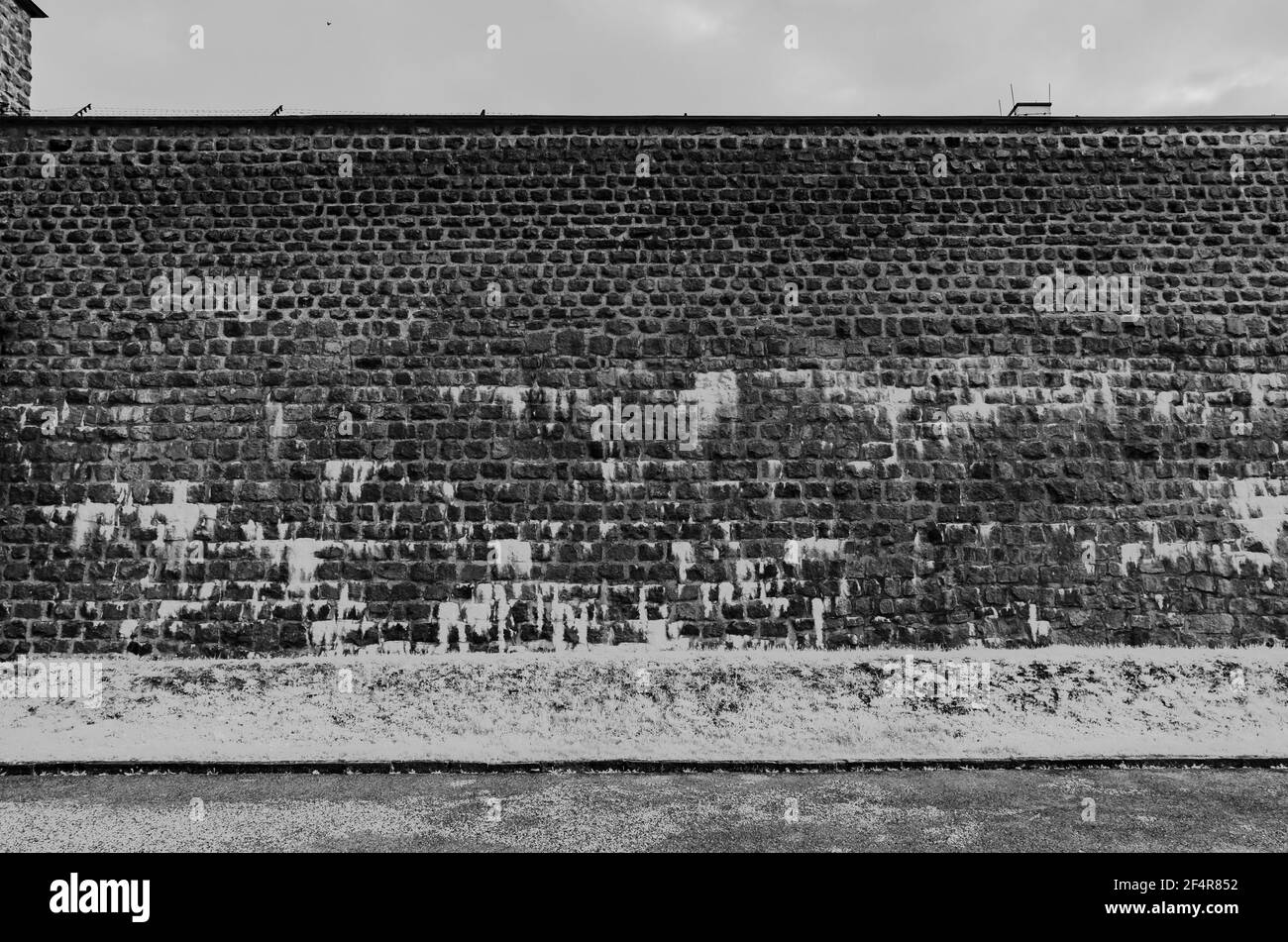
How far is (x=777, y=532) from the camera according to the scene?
28.9 feet

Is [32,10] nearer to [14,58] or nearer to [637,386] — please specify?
[14,58]

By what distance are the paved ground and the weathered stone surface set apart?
235 centimetres

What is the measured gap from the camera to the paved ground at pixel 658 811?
505cm

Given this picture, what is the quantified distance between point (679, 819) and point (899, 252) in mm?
6068

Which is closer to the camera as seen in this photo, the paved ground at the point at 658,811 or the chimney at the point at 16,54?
the paved ground at the point at 658,811

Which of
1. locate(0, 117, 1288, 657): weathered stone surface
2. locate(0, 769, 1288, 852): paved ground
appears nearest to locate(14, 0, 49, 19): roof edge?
locate(0, 117, 1288, 657): weathered stone surface

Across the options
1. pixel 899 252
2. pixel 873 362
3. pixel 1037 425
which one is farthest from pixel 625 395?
pixel 1037 425

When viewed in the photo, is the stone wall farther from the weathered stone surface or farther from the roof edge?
the weathered stone surface

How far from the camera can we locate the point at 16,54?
443 inches

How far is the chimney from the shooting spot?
11.0 metres

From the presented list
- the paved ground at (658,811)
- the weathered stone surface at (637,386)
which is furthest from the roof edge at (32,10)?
the paved ground at (658,811)

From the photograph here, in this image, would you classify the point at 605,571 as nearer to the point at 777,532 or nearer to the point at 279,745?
the point at 777,532

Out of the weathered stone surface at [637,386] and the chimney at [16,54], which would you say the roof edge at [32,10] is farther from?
the weathered stone surface at [637,386]

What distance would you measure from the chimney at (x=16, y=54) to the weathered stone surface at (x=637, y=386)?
238 centimetres
